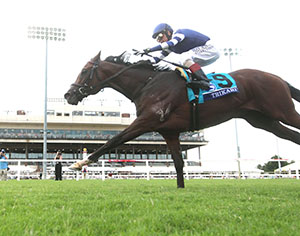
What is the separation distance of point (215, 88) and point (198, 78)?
0.40 metres

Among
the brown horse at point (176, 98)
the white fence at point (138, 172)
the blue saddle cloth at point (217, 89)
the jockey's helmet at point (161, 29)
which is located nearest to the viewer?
the brown horse at point (176, 98)

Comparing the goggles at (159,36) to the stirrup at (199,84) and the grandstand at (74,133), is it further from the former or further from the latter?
the grandstand at (74,133)

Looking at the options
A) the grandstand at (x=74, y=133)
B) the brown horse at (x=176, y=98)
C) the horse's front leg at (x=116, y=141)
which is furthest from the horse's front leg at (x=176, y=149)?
the grandstand at (x=74, y=133)

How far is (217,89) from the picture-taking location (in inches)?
223

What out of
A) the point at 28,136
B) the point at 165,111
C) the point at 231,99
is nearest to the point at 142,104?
the point at 165,111

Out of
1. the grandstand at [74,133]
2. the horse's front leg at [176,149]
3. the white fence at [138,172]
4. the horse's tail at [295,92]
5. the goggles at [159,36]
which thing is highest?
the grandstand at [74,133]

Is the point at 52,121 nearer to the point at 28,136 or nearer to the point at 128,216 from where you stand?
the point at 28,136

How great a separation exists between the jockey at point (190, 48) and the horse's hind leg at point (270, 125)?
1.51 m

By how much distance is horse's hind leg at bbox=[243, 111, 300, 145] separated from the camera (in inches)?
241

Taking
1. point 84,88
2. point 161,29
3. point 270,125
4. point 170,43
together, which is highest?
point 161,29

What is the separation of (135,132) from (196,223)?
9.52 feet

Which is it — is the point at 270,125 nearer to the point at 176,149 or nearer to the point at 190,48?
the point at 176,149

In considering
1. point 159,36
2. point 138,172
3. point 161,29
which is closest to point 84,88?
point 159,36

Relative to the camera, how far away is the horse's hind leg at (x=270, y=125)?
611cm
